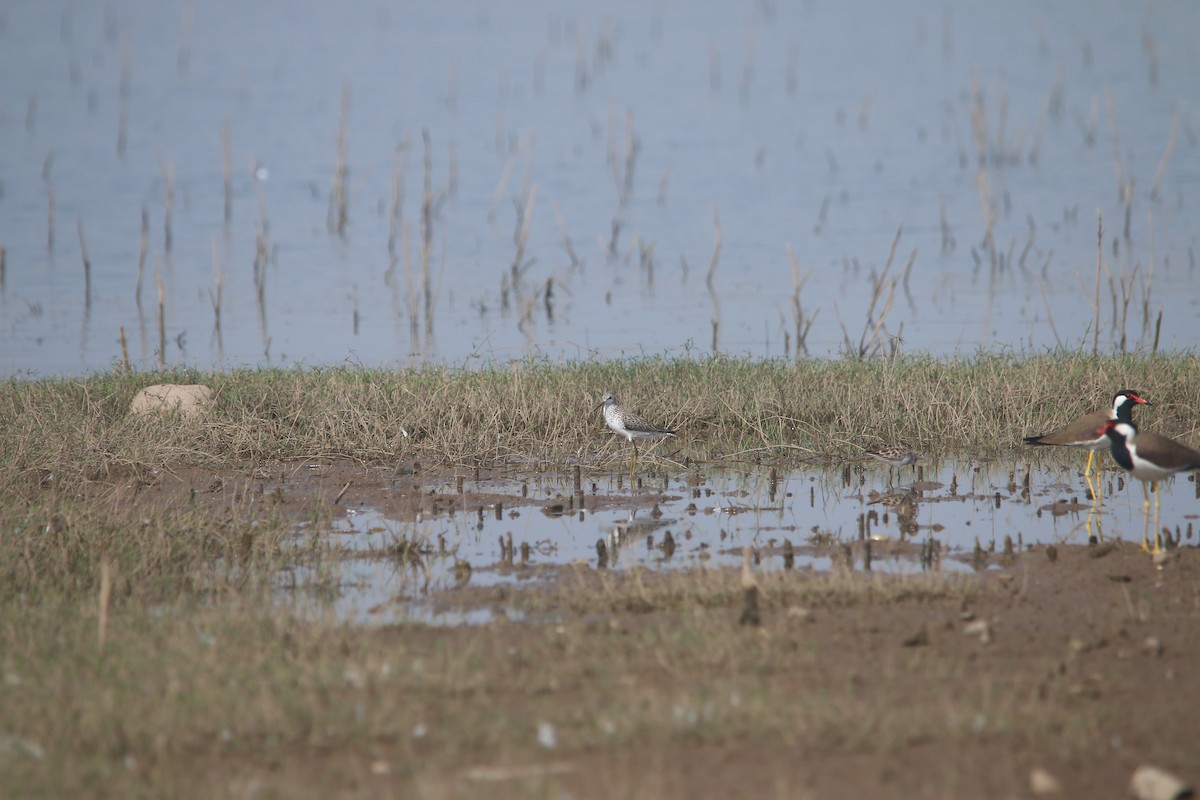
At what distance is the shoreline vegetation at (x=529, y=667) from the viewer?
543 centimetres

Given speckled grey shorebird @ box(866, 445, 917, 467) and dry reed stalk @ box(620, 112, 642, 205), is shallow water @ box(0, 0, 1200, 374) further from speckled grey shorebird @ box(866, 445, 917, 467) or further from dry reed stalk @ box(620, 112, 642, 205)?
speckled grey shorebird @ box(866, 445, 917, 467)

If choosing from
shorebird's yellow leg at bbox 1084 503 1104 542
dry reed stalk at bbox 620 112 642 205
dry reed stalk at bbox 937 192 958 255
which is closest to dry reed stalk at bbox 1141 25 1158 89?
dry reed stalk at bbox 937 192 958 255

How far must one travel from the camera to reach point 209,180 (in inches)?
1299

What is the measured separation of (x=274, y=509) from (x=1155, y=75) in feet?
122

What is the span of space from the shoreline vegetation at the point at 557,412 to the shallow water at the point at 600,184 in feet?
6.09

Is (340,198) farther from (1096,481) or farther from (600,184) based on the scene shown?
(1096,481)

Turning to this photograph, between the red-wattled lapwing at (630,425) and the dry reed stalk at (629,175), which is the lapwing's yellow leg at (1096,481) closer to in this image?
the red-wattled lapwing at (630,425)

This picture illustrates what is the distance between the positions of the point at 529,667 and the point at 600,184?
2703 cm

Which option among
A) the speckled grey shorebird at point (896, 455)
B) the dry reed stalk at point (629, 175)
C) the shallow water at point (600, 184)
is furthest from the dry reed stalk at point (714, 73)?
the speckled grey shorebird at point (896, 455)

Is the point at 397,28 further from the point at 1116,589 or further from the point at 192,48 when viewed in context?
the point at 1116,589

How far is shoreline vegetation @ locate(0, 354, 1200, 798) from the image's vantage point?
17.8ft

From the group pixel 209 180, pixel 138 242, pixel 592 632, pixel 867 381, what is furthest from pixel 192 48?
pixel 592 632

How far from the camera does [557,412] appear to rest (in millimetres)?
12344

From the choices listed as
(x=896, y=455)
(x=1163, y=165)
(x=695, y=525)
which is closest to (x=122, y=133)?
(x=1163, y=165)
